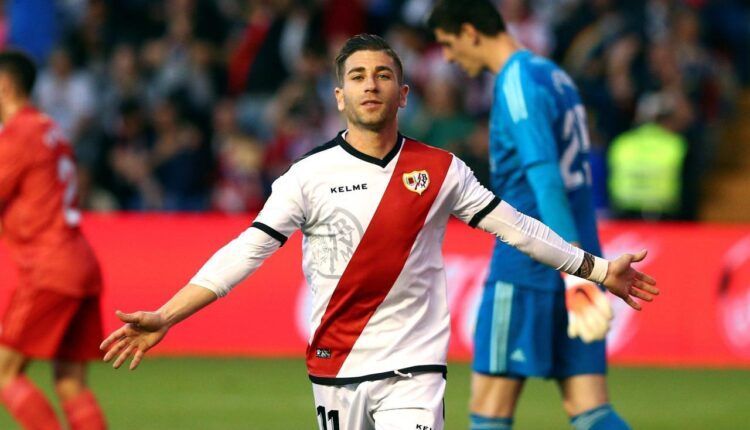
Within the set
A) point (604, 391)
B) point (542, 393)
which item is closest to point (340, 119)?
point (542, 393)

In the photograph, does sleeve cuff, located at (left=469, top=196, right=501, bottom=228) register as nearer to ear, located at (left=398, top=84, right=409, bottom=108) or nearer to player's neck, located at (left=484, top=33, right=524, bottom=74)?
ear, located at (left=398, top=84, right=409, bottom=108)

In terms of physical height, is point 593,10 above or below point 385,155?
above

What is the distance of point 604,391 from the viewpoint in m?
6.80

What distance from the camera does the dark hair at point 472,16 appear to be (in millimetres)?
7098

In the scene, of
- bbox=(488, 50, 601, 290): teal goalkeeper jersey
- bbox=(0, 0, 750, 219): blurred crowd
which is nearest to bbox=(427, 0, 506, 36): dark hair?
bbox=(488, 50, 601, 290): teal goalkeeper jersey

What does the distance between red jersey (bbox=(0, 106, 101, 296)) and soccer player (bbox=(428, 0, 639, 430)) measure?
261 centimetres

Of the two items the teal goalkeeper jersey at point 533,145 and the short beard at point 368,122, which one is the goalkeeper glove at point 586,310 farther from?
the short beard at point 368,122

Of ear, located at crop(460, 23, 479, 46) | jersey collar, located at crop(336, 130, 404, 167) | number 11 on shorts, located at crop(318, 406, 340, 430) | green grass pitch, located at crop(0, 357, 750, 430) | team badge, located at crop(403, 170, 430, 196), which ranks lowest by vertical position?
green grass pitch, located at crop(0, 357, 750, 430)

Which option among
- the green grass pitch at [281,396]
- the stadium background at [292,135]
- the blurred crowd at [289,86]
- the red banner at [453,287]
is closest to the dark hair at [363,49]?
the green grass pitch at [281,396]

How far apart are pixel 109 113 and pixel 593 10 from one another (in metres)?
6.00

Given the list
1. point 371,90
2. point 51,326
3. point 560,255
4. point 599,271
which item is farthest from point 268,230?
point 51,326

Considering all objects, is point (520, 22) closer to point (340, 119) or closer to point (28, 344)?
point (340, 119)

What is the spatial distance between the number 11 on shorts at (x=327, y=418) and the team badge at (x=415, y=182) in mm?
984

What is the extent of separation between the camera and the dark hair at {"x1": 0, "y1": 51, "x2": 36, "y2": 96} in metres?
8.23
